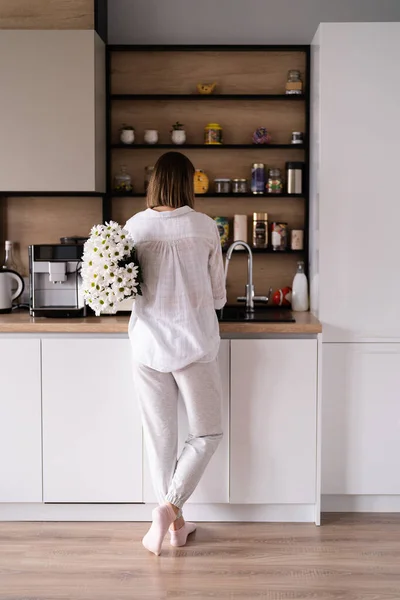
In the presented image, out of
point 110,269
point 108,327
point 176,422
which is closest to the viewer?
point 110,269

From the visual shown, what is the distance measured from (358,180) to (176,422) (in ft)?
4.32

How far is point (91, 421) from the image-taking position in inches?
128

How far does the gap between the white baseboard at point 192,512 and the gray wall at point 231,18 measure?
7.57 feet

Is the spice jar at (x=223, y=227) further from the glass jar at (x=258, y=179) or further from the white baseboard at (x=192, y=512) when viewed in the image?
the white baseboard at (x=192, y=512)

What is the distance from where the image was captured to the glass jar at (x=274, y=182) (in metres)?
3.88

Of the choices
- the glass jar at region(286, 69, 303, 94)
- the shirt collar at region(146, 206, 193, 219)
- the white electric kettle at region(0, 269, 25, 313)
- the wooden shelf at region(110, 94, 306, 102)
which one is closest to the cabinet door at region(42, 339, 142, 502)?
the white electric kettle at region(0, 269, 25, 313)

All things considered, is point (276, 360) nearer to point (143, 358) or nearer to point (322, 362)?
point (322, 362)

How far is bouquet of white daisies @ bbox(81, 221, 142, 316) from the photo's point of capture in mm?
2863

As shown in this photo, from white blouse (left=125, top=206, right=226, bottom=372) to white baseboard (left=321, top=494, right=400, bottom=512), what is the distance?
1.02 metres

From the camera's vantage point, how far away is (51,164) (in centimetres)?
356

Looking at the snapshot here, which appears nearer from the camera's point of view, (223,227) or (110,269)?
(110,269)

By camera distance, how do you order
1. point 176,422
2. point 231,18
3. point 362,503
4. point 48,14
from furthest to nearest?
point 231,18
point 48,14
point 362,503
point 176,422

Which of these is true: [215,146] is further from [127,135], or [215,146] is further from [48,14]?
[48,14]

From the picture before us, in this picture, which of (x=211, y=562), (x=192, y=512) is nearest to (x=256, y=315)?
(x=192, y=512)
